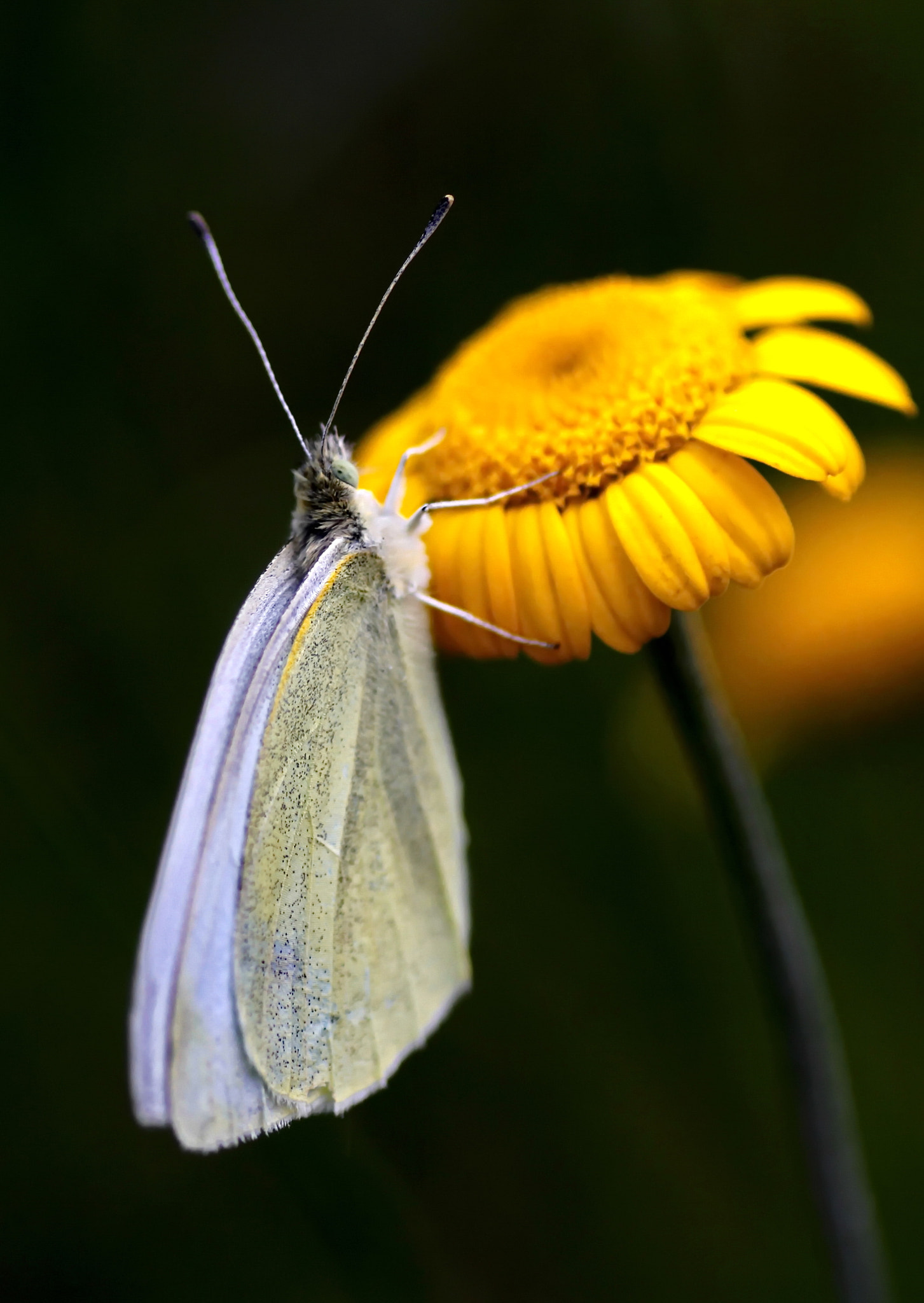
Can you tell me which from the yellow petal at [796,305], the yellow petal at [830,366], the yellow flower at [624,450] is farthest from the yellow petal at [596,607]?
the yellow petal at [796,305]

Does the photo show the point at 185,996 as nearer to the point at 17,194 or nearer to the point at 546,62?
the point at 17,194

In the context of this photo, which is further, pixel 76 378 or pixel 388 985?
pixel 76 378

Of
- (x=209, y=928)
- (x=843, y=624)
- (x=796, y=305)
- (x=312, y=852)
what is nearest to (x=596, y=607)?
(x=312, y=852)

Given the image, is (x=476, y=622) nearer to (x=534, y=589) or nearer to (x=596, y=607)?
(x=534, y=589)

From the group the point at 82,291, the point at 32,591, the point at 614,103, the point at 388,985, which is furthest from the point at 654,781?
the point at 82,291

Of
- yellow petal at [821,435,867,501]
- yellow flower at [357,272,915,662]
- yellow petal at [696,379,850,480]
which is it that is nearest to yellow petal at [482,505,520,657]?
yellow flower at [357,272,915,662]

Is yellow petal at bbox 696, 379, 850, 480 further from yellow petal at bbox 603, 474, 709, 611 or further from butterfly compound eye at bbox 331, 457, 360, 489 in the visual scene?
butterfly compound eye at bbox 331, 457, 360, 489

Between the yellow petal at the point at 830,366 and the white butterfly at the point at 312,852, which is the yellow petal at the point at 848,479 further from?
the white butterfly at the point at 312,852
